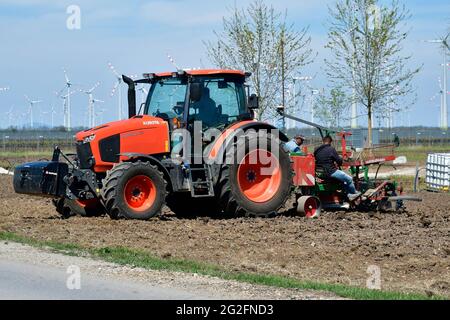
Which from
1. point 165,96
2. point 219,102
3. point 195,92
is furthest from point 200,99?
point 165,96

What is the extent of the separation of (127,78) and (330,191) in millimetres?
4696

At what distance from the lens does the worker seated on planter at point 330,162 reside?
18641 millimetres

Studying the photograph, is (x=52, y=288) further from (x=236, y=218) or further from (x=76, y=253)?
(x=236, y=218)

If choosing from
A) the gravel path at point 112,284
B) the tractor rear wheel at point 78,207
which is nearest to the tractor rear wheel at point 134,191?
the tractor rear wheel at point 78,207

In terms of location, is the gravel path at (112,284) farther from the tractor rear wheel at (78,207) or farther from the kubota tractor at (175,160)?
the tractor rear wheel at (78,207)

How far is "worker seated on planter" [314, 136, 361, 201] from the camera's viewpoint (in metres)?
18.6

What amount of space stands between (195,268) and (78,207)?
657cm

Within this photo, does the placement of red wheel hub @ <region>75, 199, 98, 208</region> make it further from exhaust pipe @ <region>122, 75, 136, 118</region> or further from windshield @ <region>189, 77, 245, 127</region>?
windshield @ <region>189, 77, 245, 127</region>

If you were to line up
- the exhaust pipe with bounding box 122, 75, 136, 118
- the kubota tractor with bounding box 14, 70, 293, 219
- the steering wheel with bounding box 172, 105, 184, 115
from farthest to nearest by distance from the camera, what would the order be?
1. the exhaust pipe with bounding box 122, 75, 136, 118
2. the steering wheel with bounding box 172, 105, 184, 115
3. the kubota tractor with bounding box 14, 70, 293, 219

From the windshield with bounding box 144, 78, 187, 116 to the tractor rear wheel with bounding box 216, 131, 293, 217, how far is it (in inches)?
56.7

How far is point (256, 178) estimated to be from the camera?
59.3 ft

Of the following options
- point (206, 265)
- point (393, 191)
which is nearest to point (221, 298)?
point (206, 265)

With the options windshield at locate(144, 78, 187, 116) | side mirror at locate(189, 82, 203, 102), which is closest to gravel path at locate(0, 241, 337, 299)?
side mirror at locate(189, 82, 203, 102)

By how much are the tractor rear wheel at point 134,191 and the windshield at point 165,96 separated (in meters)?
1.54
